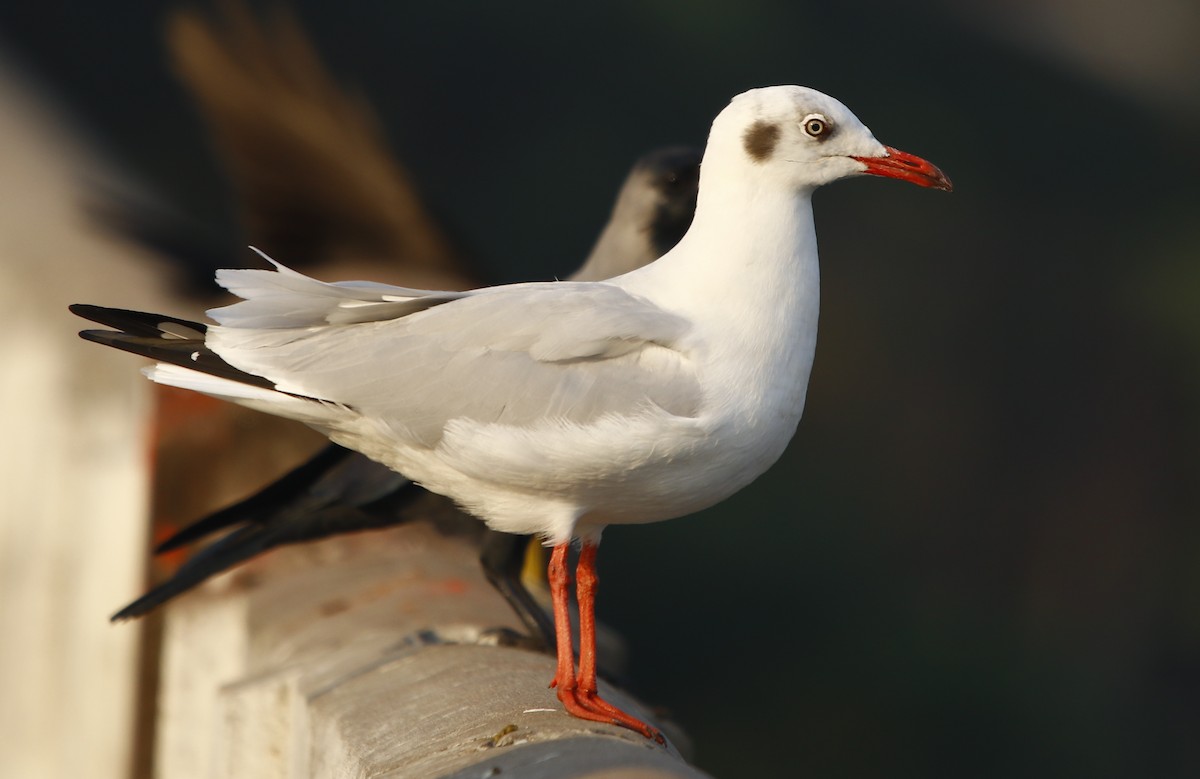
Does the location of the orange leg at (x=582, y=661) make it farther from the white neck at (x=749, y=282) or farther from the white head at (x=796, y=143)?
the white head at (x=796, y=143)

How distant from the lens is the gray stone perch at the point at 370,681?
5.34 ft

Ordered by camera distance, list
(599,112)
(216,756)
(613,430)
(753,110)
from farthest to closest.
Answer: (599,112) → (216,756) → (753,110) → (613,430)

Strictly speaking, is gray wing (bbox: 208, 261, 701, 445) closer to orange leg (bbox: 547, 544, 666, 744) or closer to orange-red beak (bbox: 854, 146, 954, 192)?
orange leg (bbox: 547, 544, 666, 744)

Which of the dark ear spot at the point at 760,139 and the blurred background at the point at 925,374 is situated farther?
the blurred background at the point at 925,374

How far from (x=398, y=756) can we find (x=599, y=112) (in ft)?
17.3

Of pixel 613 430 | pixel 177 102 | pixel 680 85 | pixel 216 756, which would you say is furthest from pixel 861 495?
pixel 613 430

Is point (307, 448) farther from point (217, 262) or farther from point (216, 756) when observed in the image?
point (216, 756)

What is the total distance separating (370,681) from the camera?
199 centimetres

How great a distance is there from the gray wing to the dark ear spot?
0.80 feet

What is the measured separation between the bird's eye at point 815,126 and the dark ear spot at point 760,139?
4 centimetres

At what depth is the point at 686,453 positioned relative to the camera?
66.0 inches

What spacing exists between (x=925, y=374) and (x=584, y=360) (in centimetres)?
530

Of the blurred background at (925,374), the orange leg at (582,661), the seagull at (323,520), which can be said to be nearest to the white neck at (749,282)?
the orange leg at (582,661)

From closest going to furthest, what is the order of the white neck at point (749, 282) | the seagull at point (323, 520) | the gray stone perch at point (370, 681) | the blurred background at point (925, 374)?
1. the gray stone perch at point (370, 681)
2. the white neck at point (749, 282)
3. the seagull at point (323, 520)
4. the blurred background at point (925, 374)
